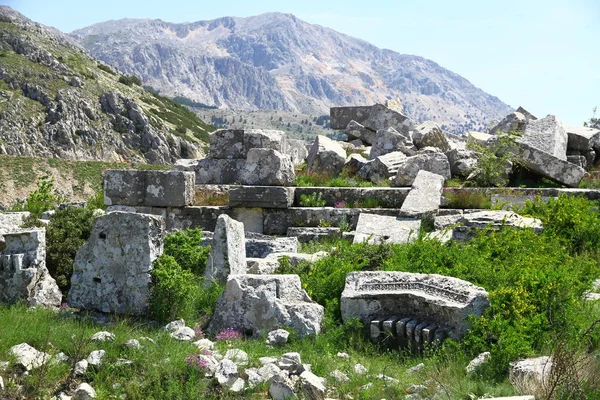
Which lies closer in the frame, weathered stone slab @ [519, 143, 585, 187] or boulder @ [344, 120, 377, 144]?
weathered stone slab @ [519, 143, 585, 187]

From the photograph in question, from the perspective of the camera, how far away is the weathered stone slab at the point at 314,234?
1139 cm

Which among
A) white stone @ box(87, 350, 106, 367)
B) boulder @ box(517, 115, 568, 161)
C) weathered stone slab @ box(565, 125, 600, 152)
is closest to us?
white stone @ box(87, 350, 106, 367)

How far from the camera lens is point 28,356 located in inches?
230

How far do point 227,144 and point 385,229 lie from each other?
14.8 feet

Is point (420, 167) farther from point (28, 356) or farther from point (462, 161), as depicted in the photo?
point (28, 356)

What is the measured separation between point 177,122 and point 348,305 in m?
96.5

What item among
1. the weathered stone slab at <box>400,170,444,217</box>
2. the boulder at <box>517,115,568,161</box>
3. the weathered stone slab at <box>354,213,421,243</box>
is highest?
the boulder at <box>517,115,568,161</box>

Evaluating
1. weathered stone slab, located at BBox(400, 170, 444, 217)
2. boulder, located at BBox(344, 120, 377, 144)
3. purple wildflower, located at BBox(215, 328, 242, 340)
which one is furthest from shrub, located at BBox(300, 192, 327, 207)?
boulder, located at BBox(344, 120, 377, 144)

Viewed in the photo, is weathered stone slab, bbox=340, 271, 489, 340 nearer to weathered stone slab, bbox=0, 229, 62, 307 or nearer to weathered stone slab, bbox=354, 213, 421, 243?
weathered stone slab, bbox=354, 213, 421, 243

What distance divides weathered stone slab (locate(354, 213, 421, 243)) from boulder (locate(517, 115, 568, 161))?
4402 mm

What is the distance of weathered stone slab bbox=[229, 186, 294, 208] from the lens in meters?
12.1

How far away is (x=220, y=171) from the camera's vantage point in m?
13.8

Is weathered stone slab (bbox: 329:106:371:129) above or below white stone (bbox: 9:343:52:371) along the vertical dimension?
above

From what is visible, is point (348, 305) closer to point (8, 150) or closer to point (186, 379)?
point (186, 379)
